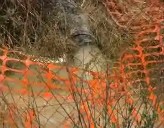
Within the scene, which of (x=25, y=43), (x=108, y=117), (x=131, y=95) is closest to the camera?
(x=108, y=117)

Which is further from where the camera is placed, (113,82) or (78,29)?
(78,29)

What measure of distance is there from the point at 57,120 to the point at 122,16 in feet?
5.64

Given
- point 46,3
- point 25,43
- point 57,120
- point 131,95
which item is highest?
point 46,3

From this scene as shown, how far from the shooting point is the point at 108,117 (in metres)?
2.80

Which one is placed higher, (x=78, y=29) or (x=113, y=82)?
(x=78, y=29)

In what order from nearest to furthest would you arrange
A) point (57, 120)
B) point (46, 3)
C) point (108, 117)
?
1. point (108, 117)
2. point (57, 120)
3. point (46, 3)

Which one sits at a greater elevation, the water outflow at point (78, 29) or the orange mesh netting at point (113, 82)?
the water outflow at point (78, 29)

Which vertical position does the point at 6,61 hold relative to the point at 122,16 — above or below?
below

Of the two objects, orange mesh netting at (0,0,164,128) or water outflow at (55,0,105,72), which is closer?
orange mesh netting at (0,0,164,128)

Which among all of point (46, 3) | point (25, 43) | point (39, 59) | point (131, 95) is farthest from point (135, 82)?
point (46, 3)

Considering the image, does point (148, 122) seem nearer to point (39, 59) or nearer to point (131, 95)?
point (131, 95)

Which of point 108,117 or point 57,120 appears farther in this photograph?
point 57,120

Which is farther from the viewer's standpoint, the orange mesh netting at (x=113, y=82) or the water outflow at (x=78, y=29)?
the water outflow at (x=78, y=29)

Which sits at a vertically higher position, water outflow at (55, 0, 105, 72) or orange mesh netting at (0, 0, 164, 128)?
water outflow at (55, 0, 105, 72)
